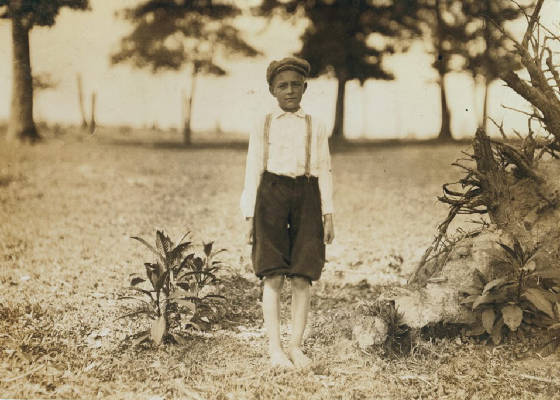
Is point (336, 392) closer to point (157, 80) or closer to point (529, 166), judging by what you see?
point (529, 166)

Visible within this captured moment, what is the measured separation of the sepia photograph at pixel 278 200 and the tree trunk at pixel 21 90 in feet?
0.07

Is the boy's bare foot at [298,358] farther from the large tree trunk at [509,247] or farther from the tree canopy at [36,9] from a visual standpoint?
the tree canopy at [36,9]

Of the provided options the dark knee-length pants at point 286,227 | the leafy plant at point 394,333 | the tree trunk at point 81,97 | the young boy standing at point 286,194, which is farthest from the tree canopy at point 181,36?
the leafy plant at point 394,333

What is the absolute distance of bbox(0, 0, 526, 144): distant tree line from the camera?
15.7 feet

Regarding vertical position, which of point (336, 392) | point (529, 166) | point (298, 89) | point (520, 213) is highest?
point (298, 89)

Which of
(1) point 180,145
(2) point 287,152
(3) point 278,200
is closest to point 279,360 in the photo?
(3) point 278,200

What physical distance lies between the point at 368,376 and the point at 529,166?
6.09 feet

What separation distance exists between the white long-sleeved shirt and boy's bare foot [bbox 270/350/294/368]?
0.82 metres

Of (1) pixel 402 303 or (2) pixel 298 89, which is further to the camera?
(1) pixel 402 303

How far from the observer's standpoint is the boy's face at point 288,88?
10.0 ft

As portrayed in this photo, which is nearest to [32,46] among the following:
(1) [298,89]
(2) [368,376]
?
(1) [298,89]

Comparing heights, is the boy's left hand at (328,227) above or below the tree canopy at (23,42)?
below

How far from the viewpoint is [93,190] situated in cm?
712

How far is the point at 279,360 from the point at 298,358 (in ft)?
0.38
